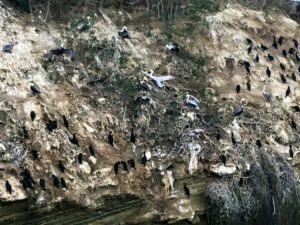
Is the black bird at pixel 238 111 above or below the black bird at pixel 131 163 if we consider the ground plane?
above

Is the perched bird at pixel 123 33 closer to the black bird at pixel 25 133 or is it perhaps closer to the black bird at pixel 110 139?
the black bird at pixel 110 139

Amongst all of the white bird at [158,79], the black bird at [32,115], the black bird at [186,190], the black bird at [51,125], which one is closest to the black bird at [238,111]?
the white bird at [158,79]

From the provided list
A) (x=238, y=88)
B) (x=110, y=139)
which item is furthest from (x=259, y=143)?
(x=110, y=139)

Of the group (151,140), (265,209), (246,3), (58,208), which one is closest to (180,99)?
(151,140)

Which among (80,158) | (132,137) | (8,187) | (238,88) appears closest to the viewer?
(8,187)

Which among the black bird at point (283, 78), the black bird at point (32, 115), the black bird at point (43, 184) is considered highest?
the black bird at point (283, 78)

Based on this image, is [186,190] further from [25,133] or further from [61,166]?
[25,133]

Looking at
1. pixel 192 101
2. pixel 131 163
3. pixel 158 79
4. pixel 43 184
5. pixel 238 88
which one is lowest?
pixel 43 184
